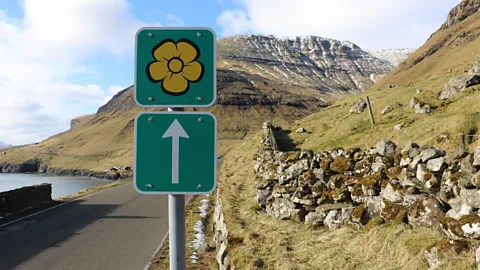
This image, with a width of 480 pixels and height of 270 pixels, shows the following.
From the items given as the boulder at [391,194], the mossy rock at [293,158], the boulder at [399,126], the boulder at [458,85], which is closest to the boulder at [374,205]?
the boulder at [391,194]

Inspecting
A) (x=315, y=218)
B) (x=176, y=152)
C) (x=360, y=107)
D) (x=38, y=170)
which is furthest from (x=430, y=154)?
(x=38, y=170)

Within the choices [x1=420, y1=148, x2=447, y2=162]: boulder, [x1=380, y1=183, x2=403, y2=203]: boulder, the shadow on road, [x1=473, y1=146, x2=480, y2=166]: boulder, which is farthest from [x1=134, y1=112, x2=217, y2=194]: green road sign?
the shadow on road

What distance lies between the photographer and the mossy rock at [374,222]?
268 inches

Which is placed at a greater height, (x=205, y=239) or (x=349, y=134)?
(x=349, y=134)

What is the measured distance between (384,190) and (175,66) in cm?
564

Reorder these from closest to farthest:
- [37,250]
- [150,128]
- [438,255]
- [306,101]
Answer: [150,128], [438,255], [37,250], [306,101]

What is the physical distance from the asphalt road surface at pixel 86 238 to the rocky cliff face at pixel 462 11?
12164 cm

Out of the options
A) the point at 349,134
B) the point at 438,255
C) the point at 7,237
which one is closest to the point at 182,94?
the point at 438,255

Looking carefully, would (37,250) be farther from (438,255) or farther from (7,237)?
(438,255)

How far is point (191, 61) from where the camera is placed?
2646 mm

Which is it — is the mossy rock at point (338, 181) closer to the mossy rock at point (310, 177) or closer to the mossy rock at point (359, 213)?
the mossy rock at point (310, 177)

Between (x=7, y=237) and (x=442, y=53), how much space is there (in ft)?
304

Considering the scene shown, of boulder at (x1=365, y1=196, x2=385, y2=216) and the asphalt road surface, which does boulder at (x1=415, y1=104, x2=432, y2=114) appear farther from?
boulder at (x1=365, y1=196, x2=385, y2=216)

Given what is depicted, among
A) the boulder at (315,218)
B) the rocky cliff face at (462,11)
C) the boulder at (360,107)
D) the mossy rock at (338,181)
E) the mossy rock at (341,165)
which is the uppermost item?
the rocky cliff face at (462,11)
